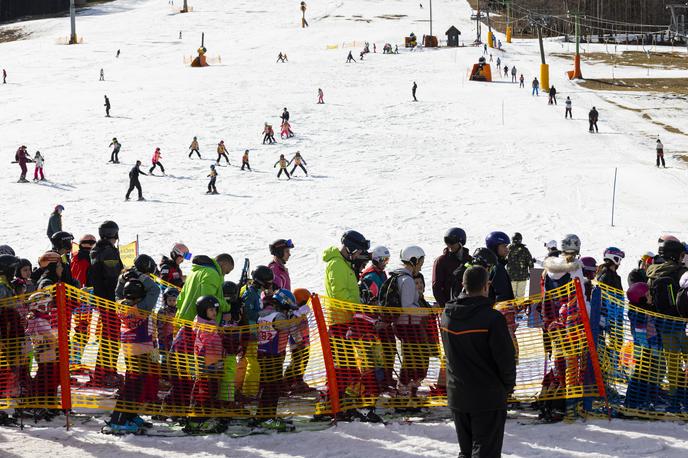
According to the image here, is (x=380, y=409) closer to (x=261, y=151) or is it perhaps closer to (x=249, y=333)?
(x=249, y=333)

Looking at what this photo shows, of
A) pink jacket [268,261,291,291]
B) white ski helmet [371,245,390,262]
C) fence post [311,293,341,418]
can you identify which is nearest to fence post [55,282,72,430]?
fence post [311,293,341,418]

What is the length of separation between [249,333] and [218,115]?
3601cm

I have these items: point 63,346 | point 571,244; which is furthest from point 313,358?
point 571,244

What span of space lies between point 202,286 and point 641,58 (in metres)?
68.5

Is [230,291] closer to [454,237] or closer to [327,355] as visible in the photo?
[327,355]

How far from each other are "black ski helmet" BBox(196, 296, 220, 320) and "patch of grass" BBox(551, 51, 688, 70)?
205 feet

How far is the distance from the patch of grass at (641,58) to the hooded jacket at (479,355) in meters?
63.6

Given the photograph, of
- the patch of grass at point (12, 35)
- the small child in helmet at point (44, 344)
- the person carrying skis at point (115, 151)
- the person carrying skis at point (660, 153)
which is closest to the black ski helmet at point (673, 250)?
the small child in helmet at point (44, 344)

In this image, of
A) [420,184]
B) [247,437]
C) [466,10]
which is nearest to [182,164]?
[420,184]

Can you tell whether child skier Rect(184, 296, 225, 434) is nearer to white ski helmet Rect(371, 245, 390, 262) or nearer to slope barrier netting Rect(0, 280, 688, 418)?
slope barrier netting Rect(0, 280, 688, 418)

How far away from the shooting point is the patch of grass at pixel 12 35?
8810cm

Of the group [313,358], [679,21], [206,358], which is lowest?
[313,358]

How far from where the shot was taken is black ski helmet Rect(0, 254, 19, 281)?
7824 millimetres

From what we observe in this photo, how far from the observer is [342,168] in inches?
1245
